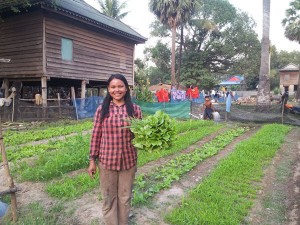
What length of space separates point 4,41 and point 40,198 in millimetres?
13647

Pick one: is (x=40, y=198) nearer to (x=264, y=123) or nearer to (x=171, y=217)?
(x=171, y=217)

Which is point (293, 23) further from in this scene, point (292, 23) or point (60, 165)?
point (60, 165)

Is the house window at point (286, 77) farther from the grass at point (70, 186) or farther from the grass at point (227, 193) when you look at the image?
the grass at point (70, 186)

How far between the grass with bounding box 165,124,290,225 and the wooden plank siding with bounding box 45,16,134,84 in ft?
35.0

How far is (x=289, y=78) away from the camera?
52188 mm

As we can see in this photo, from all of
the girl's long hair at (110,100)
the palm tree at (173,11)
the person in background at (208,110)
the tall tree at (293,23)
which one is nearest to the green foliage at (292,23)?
the tall tree at (293,23)

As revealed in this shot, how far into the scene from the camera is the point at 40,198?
4770 mm

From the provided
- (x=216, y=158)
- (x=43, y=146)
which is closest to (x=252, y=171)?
(x=216, y=158)

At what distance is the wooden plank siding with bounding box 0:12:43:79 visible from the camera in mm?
14242

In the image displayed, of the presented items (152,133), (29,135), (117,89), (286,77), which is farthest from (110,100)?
(286,77)

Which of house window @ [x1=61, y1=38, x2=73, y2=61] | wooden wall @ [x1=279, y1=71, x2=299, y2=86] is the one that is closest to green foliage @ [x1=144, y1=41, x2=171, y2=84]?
wooden wall @ [x1=279, y1=71, x2=299, y2=86]

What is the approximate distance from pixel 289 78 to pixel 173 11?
34.6 meters

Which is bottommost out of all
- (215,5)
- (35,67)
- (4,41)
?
(35,67)

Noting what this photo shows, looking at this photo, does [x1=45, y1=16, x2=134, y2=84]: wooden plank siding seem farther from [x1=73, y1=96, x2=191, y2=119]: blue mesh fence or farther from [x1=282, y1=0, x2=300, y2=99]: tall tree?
[x1=282, y1=0, x2=300, y2=99]: tall tree
